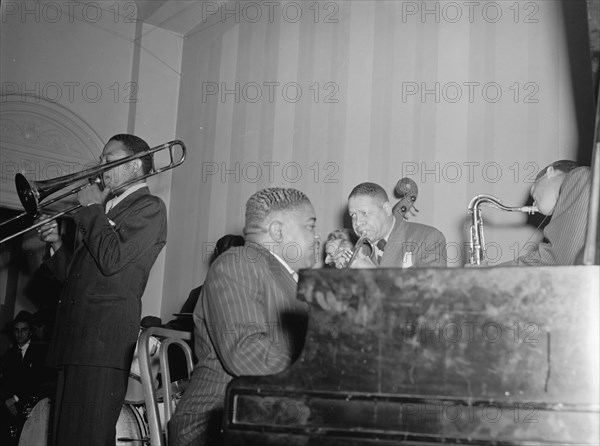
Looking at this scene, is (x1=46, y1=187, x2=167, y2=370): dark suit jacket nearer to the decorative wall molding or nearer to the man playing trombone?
the man playing trombone

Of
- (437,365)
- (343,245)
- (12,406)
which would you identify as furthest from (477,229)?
(12,406)

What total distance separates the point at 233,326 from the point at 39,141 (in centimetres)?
481

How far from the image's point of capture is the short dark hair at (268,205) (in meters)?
2.24

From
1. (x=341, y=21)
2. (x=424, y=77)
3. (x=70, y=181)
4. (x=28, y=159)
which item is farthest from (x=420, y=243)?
(x=28, y=159)

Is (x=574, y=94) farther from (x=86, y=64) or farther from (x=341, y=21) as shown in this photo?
(x=86, y=64)

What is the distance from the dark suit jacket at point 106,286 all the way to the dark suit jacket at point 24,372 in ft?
7.68

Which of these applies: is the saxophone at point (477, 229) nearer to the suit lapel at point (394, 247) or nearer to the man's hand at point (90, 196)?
the suit lapel at point (394, 247)

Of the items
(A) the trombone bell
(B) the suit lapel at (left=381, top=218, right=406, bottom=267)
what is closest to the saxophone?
(B) the suit lapel at (left=381, top=218, right=406, bottom=267)

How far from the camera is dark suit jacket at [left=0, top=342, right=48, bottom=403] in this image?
16.6ft

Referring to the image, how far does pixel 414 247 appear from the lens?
12.0 feet

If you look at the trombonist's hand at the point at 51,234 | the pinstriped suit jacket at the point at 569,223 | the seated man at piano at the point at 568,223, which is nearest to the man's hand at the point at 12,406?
the trombonist's hand at the point at 51,234

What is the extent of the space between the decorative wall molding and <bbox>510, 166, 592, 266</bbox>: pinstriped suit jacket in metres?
4.63

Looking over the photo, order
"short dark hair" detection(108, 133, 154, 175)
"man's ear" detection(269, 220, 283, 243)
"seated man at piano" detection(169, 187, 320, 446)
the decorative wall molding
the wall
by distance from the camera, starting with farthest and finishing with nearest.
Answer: the decorative wall molding, the wall, "short dark hair" detection(108, 133, 154, 175), "man's ear" detection(269, 220, 283, 243), "seated man at piano" detection(169, 187, 320, 446)

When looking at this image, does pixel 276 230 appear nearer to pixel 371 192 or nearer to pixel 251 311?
pixel 251 311
